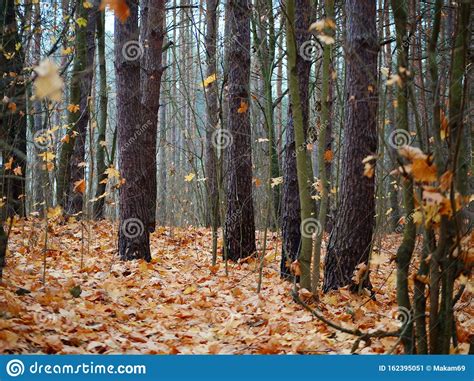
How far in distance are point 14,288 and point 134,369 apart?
1.91 m

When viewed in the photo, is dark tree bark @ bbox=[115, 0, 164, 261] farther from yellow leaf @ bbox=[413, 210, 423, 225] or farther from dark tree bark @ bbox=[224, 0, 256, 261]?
yellow leaf @ bbox=[413, 210, 423, 225]

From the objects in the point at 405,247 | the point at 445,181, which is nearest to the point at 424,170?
the point at 445,181

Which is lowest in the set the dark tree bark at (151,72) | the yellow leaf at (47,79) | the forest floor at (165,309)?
the forest floor at (165,309)

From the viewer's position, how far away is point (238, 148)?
7336 millimetres

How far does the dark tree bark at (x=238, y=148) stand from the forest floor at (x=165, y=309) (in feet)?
1.33

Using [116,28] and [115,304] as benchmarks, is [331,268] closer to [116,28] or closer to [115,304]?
[115,304]

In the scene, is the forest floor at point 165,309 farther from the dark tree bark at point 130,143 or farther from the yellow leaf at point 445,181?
the yellow leaf at point 445,181

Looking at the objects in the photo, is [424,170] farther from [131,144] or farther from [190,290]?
[131,144]

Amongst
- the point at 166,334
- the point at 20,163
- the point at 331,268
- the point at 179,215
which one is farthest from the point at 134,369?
the point at 179,215

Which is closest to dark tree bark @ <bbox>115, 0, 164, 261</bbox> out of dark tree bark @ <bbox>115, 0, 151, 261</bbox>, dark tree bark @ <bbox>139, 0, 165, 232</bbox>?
dark tree bark @ <bbox>115, 0, 151, 261</bbox>

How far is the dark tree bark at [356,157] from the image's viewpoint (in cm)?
518

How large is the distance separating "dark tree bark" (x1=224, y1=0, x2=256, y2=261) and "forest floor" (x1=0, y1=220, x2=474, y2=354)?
A: 0.41 m

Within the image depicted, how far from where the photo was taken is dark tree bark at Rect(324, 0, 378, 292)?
5.18 metres

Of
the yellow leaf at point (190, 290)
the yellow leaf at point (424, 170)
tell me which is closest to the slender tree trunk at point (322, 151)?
the yellow leaf at point (190, 290)
